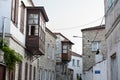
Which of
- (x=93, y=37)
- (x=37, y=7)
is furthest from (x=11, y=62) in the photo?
(x=93, y=37)

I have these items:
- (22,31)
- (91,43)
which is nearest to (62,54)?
(91,43)

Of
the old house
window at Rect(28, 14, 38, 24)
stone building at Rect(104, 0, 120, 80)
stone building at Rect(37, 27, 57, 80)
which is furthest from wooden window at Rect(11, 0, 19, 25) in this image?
the old house

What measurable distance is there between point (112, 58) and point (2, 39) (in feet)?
21.8

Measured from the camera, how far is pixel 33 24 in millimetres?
22984

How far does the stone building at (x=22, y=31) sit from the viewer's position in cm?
1697

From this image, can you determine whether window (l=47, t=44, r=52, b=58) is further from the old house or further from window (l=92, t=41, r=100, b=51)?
window (l=92, t=41, r=100, b=51)

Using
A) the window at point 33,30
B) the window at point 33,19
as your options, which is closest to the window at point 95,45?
the window at point 33,30

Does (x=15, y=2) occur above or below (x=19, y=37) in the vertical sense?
above

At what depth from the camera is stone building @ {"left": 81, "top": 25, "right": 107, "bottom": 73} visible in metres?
42.8

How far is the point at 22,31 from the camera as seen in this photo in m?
21.3

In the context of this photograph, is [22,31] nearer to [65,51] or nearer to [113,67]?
[113,67]

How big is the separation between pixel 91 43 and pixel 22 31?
2334 cm

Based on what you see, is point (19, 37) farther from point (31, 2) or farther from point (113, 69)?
point (113, 69)

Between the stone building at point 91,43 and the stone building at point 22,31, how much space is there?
1732 centimetres
